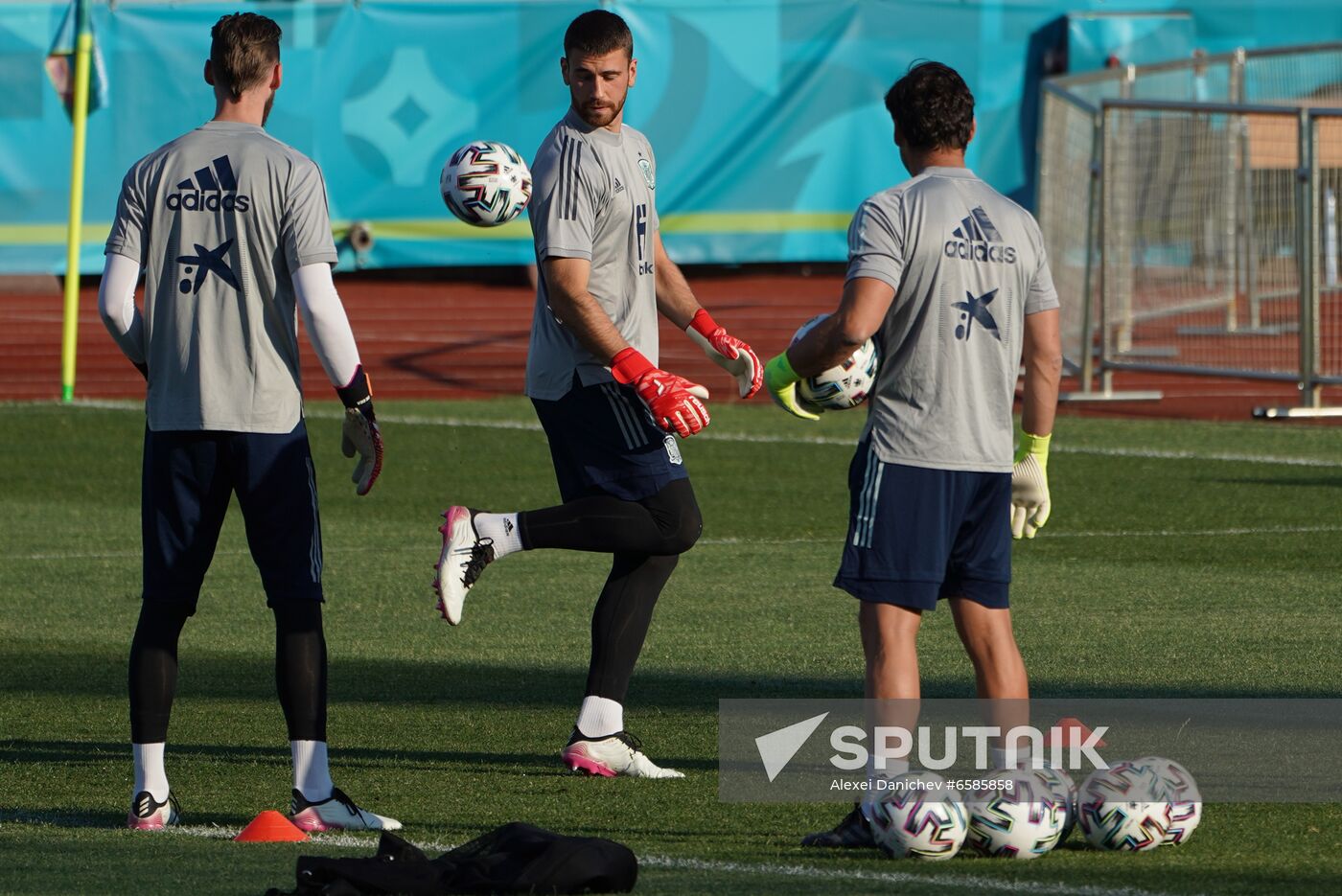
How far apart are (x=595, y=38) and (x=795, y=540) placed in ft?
18.8

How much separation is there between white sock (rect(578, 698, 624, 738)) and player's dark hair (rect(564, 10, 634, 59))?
1906 mm

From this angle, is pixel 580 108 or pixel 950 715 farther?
pixel 950 715

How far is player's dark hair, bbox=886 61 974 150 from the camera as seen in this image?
19.0 ft

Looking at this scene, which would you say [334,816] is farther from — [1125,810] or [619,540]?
[1125,810]

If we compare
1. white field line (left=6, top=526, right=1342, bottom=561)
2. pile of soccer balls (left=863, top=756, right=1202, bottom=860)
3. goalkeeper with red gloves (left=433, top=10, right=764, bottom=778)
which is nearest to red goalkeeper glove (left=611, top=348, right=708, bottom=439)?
goalkeeper with red gloves (left=433, top=10, right=764, bottom=778)

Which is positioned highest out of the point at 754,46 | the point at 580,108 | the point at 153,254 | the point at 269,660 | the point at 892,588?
the point at 754,46

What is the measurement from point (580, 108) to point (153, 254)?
4.80ft

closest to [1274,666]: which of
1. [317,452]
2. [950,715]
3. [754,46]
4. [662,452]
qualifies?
[950,715]

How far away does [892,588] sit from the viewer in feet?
18.9

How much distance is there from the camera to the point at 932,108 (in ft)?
19.0

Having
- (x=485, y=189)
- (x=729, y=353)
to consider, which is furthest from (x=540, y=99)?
(x=729, y=353)

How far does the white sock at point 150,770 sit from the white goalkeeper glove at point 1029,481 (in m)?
2.33

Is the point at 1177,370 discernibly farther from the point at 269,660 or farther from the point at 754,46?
the point at 269,660

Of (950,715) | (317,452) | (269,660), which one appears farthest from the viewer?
(317,452)
